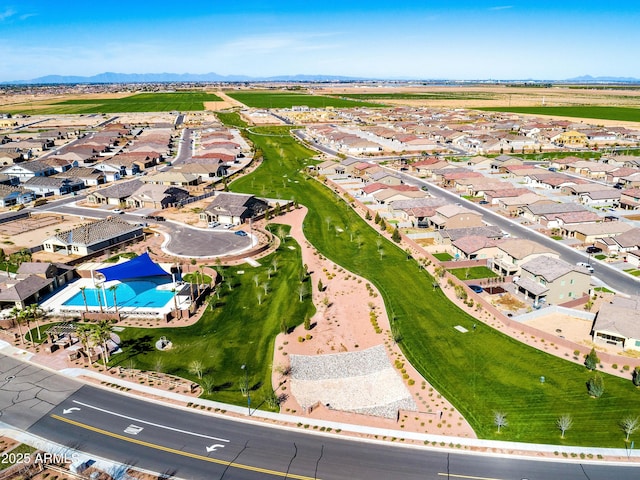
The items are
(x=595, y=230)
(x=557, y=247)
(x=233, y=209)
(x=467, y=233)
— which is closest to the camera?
(x=467, y=233)

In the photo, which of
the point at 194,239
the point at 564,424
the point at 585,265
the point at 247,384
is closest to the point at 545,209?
the point at 585,265

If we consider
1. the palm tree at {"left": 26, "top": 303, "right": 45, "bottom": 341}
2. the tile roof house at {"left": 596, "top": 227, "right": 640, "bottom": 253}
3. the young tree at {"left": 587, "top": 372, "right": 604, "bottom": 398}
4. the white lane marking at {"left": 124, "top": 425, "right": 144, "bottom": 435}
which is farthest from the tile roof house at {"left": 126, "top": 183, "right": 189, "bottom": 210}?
the young tree at {"left": 587, "top": 372, "right": 604, "bottom": 398}

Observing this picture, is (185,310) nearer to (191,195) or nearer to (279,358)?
(279,358)

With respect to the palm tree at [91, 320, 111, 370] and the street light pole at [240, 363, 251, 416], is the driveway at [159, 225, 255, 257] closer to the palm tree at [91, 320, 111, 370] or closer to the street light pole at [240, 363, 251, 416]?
the palm tree at [91, 320, 111, 370]

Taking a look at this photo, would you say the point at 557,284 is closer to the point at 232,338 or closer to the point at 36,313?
the point at 232,338

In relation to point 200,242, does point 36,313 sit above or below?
below

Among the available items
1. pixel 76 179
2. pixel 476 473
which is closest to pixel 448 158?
pixel 76 179
